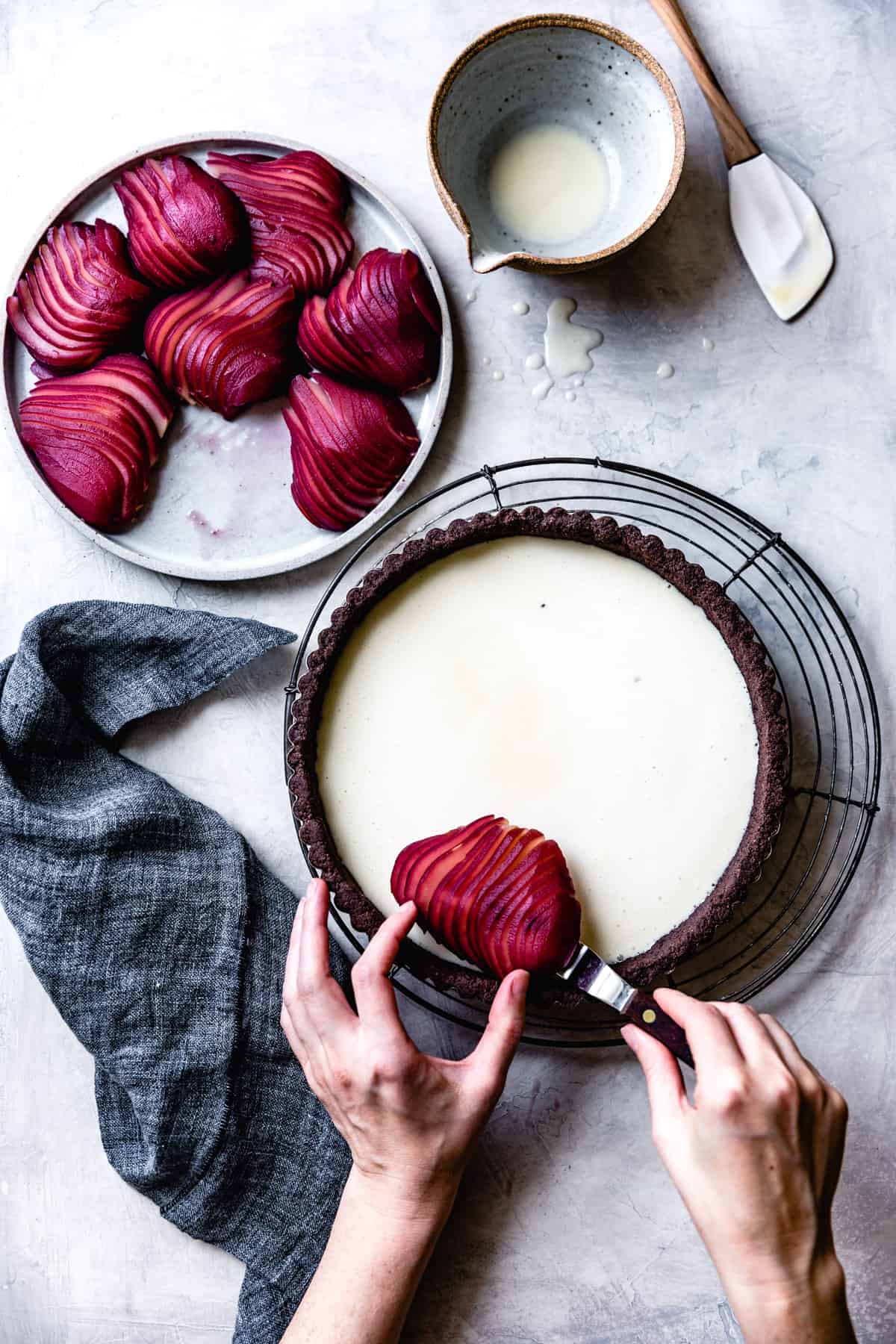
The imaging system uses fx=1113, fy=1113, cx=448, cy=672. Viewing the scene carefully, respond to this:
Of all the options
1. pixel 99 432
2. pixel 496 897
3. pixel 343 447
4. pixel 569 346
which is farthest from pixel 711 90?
pixel 496 897

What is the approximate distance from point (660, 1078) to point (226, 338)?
45.1 inches

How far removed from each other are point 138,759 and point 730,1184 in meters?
1.02

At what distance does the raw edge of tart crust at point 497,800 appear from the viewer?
56.4 inches

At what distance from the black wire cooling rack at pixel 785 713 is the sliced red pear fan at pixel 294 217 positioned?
376 mm

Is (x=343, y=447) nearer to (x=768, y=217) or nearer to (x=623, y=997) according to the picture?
(x=768, y=217)

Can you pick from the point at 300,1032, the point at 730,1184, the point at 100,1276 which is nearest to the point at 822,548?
the point at 730,1184

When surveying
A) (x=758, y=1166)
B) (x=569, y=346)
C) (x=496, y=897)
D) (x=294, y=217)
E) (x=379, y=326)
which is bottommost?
(x=758, y=1166)

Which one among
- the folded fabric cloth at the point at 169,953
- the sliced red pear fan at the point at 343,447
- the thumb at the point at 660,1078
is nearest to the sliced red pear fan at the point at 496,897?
the thumb at the point at 660,1078

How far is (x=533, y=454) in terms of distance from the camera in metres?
1.71

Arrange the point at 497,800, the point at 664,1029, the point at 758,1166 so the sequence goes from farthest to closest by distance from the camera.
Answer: the point at 497,800, the point at 664,1029, the point at 758,1166

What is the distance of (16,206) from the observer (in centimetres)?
176

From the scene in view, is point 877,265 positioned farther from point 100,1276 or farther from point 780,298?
point 100,1276

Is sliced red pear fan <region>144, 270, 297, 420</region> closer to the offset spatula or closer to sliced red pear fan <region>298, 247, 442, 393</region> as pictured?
sliced red pear fan <region>298, 247, 442, 393</region>

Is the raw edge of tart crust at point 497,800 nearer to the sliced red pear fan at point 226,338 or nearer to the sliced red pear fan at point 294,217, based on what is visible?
the sliced red pear fan at point 226,338
